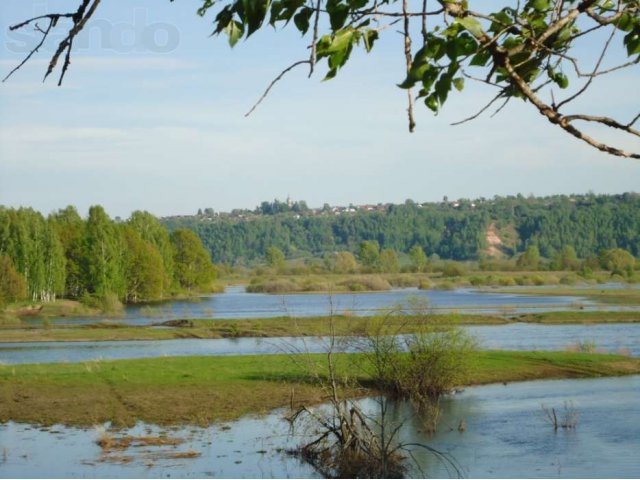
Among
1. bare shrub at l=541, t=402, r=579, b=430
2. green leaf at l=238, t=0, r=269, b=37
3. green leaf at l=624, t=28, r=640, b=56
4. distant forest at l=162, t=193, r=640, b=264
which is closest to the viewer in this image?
green leaf at l=238, t=0, r=269, b=37

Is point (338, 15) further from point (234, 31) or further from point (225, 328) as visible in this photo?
point (225, 328)

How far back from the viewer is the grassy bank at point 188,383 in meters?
23.3

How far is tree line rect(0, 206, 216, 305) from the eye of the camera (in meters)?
66.2

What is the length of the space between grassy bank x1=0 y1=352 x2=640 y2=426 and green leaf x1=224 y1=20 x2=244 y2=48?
17.2 m

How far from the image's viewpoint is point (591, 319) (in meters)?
51.6

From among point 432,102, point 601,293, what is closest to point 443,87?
point 432,102

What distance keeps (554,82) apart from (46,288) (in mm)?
71720

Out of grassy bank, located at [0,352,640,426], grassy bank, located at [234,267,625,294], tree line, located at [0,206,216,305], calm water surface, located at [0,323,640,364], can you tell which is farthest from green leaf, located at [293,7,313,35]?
grassy bank, located at [234,267,625,294]

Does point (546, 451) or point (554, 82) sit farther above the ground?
point (554, 82)

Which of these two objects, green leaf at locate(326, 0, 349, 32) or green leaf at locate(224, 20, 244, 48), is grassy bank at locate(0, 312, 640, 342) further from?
green leaf at locate(326, 0, 349, 32)

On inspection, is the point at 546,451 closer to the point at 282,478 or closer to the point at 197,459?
the point at 282,478

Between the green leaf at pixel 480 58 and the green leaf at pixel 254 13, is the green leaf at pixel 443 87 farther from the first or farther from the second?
the green leaf at pixel 254 13

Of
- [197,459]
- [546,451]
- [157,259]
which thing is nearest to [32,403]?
[197,459]

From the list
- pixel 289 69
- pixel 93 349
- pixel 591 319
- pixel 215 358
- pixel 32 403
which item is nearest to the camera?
pixel 289 69
